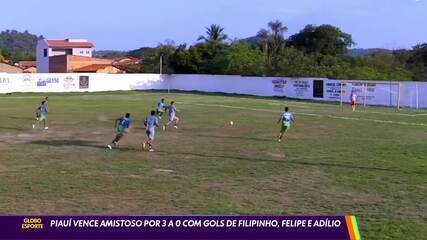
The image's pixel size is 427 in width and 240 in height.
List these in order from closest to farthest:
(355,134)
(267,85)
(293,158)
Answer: (293,158) < (355,134) < (267,85)

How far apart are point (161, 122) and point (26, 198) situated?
20380 millimetres

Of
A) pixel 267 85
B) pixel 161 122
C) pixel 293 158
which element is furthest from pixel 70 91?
pixel 293 158

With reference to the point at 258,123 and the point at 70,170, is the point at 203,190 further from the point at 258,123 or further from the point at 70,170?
the point at 258,123

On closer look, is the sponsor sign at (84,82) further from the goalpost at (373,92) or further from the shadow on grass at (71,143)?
the shadow on grass at (71,143)

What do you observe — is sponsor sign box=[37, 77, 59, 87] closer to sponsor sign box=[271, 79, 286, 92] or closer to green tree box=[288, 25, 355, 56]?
sponsor sign box=[271, 79, 286, 92]

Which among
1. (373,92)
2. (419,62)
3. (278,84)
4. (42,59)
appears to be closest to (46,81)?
(278,84)

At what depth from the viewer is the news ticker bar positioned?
15.6 feet

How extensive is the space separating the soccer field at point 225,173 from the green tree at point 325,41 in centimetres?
6531

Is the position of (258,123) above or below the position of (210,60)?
below

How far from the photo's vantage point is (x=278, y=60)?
76375mm

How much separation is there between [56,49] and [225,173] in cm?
11772

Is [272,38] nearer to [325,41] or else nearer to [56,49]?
[325,41]

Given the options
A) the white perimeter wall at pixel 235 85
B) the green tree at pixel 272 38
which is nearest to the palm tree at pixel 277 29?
the green tree at pixel 272 38

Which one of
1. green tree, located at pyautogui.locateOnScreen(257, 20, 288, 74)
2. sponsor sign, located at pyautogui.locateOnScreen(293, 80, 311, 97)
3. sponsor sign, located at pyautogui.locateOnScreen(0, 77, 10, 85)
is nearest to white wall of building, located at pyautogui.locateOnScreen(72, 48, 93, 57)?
green tree, located at pyautogui.locateOnScreen(257, 20, 288, 74)
